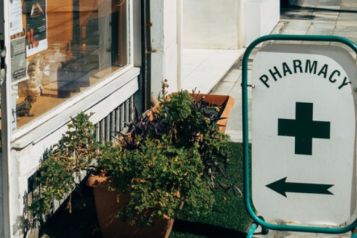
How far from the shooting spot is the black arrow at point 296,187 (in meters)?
4.55

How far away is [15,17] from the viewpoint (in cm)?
495

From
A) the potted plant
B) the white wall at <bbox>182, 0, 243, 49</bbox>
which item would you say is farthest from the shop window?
the white wall at <bbox>182, 0, 243, 49</bbox>

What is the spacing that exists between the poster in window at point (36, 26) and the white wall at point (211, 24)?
7624 mm

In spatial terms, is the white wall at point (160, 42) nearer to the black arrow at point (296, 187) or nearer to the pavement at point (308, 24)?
the pavement at point (308, 24)

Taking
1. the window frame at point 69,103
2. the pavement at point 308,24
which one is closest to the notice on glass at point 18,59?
the window frame at point 69,103

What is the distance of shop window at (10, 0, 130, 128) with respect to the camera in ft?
16.9

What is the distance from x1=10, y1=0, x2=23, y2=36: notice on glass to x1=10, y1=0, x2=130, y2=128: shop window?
37 millimetres

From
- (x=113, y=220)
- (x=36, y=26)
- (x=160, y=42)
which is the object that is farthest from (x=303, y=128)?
(x=160, y=42)

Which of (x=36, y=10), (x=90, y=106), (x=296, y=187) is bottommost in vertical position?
(x=296, y=187)

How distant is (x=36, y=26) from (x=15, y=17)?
0.41 m

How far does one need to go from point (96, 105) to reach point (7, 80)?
1588 mm

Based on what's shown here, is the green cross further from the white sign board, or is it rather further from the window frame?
the window frame

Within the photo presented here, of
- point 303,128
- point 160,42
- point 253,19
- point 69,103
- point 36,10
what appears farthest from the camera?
point 253,19

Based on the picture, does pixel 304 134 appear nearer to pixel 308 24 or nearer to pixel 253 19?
pixel 253 19
